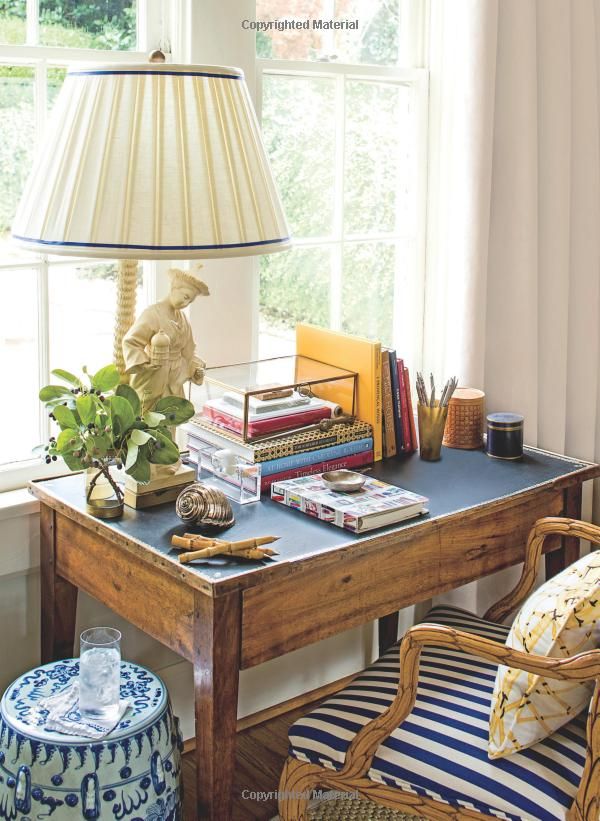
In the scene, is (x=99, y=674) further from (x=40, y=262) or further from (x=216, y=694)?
(x=40, y=262)

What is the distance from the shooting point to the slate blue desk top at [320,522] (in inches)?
68.6

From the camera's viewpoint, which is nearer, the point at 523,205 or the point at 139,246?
the point at 139,246

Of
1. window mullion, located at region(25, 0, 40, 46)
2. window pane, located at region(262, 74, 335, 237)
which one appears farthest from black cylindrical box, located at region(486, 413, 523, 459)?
window mullion, located at region(25, 0, 40, 46)

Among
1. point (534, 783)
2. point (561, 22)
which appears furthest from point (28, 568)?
point (561, 22)

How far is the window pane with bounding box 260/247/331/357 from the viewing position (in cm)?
250

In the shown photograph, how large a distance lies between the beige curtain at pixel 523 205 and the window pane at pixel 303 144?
0.30 metres

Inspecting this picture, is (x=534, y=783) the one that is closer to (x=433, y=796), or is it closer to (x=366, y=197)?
(x=433, y=796)

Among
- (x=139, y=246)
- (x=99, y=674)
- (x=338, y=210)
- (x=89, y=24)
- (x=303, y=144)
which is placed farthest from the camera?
(x=338, y=210)

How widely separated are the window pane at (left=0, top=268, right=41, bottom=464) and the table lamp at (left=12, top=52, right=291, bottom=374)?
1.52 ft

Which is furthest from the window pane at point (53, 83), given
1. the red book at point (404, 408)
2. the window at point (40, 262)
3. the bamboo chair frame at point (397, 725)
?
the bamboo chair frame at point (397, 725)

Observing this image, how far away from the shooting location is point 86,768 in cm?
168

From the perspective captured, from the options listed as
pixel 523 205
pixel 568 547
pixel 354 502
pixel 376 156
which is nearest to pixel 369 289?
pixel 376 156

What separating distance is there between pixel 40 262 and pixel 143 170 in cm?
59

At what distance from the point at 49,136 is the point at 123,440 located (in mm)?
516
